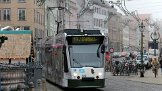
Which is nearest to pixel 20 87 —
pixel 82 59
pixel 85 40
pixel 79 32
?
pixel 82 59

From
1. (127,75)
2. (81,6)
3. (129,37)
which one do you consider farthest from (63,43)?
(129,37)

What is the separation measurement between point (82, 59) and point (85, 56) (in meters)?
0.24

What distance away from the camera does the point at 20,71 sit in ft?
73.7

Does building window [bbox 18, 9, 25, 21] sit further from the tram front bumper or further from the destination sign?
the tram front bumper

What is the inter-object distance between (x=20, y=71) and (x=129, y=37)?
165 meters

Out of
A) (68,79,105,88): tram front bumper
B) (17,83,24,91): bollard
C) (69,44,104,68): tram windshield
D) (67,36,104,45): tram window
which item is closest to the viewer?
(17,83,24,91): bollard

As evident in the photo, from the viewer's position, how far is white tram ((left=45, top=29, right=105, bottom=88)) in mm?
25875

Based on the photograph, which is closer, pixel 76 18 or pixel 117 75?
pixel 117 75

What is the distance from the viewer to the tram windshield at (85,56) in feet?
86.0

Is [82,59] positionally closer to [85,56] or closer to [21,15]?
[85,56]

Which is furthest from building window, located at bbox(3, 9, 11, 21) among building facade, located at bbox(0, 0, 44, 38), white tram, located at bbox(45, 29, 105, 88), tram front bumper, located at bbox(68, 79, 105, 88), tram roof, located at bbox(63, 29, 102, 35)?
tram front bumper, located at bbox(68, 79, 105, 88)

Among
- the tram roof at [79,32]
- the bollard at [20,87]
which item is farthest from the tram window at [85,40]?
the bollard at [20,87]

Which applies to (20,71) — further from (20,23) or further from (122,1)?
(20,23)

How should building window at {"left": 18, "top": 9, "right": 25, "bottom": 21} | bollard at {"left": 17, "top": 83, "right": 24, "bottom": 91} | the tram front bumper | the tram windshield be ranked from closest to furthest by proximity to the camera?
bollard at {"left": 17, "top": 83, "right": 24, "bottom": 91}
the tram front bumper
the tram windshield
building window at {"left": 18, "top": 9, "right": 25, "bottom": 21}
